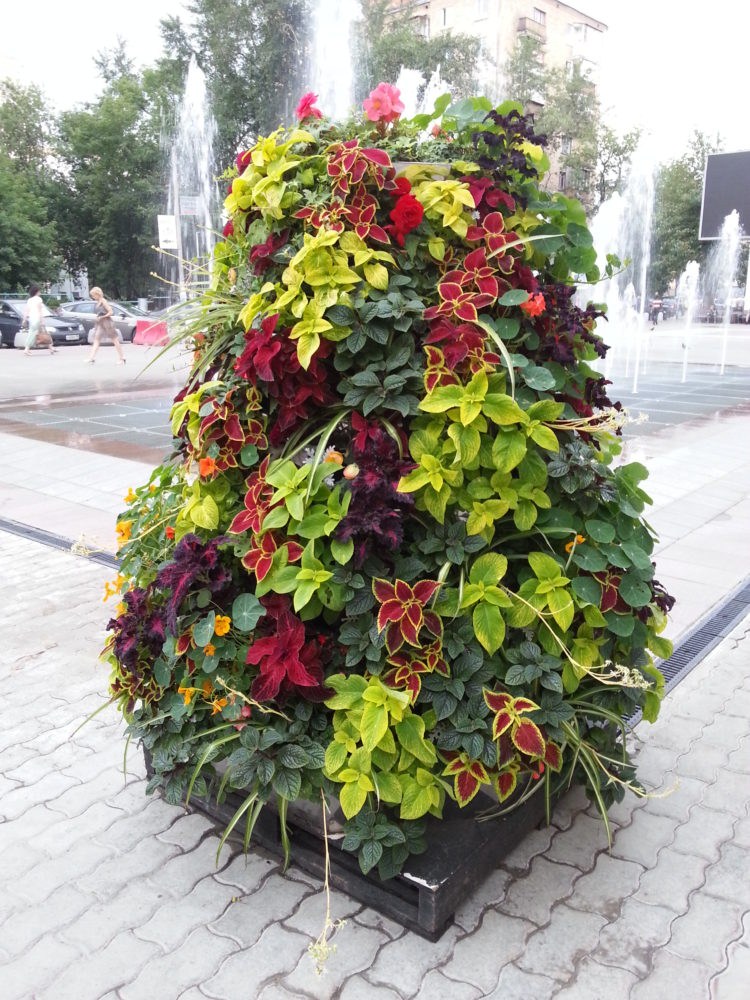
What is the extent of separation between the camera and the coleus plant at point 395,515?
1905 mm

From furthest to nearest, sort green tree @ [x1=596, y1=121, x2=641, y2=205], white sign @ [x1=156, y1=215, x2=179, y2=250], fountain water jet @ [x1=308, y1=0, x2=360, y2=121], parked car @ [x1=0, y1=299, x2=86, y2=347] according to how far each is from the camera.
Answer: green tree @ [x1=596, y1=121, x2=641, y2=205]
fountain water jet @ [x1=308, y1=0, x2=360, y2=121]
parked car @ [x1=0, y1=299, x2=86, y2=347]
white sign @ [x1=156, y1=215, x2=179, y2=250]

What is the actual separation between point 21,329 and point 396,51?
23.2 metres

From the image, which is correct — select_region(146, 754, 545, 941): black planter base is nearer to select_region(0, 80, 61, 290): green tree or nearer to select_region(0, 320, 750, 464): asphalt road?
select_region(0, 320, 750, 464): asphalt road

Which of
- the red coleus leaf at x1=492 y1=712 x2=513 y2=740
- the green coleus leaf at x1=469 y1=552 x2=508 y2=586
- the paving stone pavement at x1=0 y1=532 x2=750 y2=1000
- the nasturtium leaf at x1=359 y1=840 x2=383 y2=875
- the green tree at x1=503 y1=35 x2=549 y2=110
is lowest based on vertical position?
the paving stone pavement at x1=0 y1=532 x2=750 y2=1000

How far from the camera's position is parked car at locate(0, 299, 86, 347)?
2238cm

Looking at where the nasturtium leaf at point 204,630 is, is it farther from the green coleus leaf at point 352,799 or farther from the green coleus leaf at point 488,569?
the green coleus leaf at point 488,569

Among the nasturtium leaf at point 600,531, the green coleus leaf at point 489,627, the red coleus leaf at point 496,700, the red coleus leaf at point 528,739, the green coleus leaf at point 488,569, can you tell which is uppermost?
the nasturtium leaf at point 600,531

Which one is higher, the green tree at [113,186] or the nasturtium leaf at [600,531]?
the green tree at [113,186]

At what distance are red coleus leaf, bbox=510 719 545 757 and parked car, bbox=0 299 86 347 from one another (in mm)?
22563

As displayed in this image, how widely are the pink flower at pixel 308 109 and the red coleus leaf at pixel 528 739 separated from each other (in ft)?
5.68

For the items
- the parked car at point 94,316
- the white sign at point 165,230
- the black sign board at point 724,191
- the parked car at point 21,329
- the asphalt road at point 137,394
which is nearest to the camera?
the asphalt road at point 137,394

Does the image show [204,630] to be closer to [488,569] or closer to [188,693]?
[188,693]

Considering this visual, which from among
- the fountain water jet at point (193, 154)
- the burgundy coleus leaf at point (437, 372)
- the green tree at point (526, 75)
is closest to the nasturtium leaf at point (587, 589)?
the burgundy coleus leaf at point (437, 372)

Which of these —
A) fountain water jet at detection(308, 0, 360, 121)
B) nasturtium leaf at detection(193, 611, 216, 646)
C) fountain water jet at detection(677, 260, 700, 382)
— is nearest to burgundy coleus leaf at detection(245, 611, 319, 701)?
nasturtium leaf at detection(193, 611, 216, 646)
